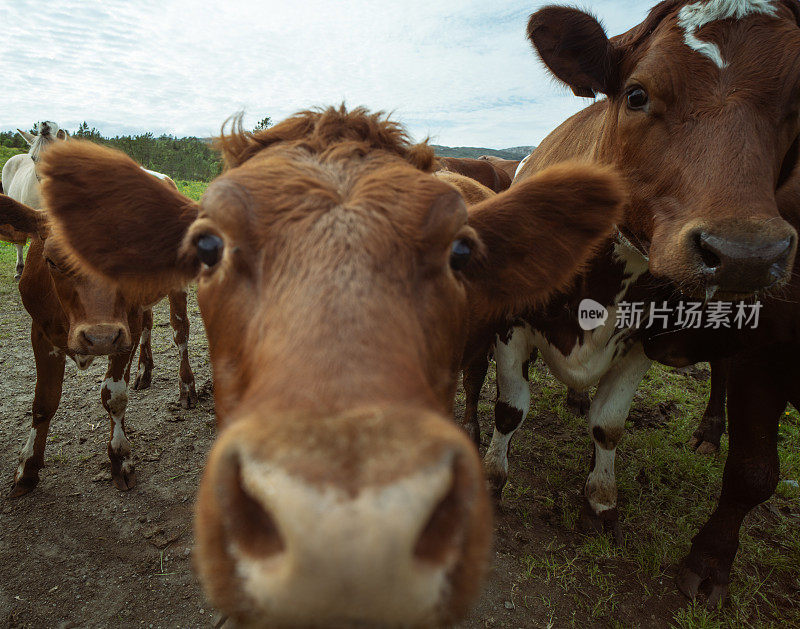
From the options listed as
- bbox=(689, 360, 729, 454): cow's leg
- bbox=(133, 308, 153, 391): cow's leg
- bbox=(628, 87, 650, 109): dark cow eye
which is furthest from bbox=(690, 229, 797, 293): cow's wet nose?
bbox=(133, 308, 153, 391): cow's leg

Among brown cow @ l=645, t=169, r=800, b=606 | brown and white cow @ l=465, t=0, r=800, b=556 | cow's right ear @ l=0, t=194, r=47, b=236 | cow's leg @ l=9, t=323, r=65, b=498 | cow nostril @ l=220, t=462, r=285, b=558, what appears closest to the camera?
cow nostril @ l=220, t=462, r=285, b=558

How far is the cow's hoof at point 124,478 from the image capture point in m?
3.75

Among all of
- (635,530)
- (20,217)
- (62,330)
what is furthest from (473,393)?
(20,217)

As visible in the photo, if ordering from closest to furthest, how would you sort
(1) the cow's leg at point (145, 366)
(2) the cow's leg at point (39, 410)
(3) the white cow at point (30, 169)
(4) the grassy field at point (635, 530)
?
(4) the grassy field at point (635, 530) < (2) the cow's leg at point (39, 410) < (1) the cow's leg at point (145, 366) < (3) the white cow at point (30, 169)

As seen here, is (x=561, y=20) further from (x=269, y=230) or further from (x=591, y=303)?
(x=269, y=230)

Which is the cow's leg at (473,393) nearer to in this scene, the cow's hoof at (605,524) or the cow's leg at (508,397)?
the cow's leg at (508,397)

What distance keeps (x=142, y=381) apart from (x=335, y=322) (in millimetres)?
5102

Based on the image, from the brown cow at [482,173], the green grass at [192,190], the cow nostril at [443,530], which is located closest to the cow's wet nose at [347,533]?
the cow nostril at [443,530]

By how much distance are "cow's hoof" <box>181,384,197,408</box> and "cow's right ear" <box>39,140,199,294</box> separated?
316cm

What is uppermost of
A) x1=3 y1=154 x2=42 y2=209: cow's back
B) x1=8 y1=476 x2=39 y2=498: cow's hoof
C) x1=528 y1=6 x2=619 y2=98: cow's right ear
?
x1=528 y1=6 x2=619 y2=98: cow's right ear

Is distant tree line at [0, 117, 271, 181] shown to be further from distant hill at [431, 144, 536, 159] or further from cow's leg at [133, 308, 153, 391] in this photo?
cow's leg at [133, 308, 153, 391]

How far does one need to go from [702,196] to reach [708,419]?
379cm

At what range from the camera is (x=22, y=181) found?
8.31 metres

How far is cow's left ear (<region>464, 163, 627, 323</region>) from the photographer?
216cm
